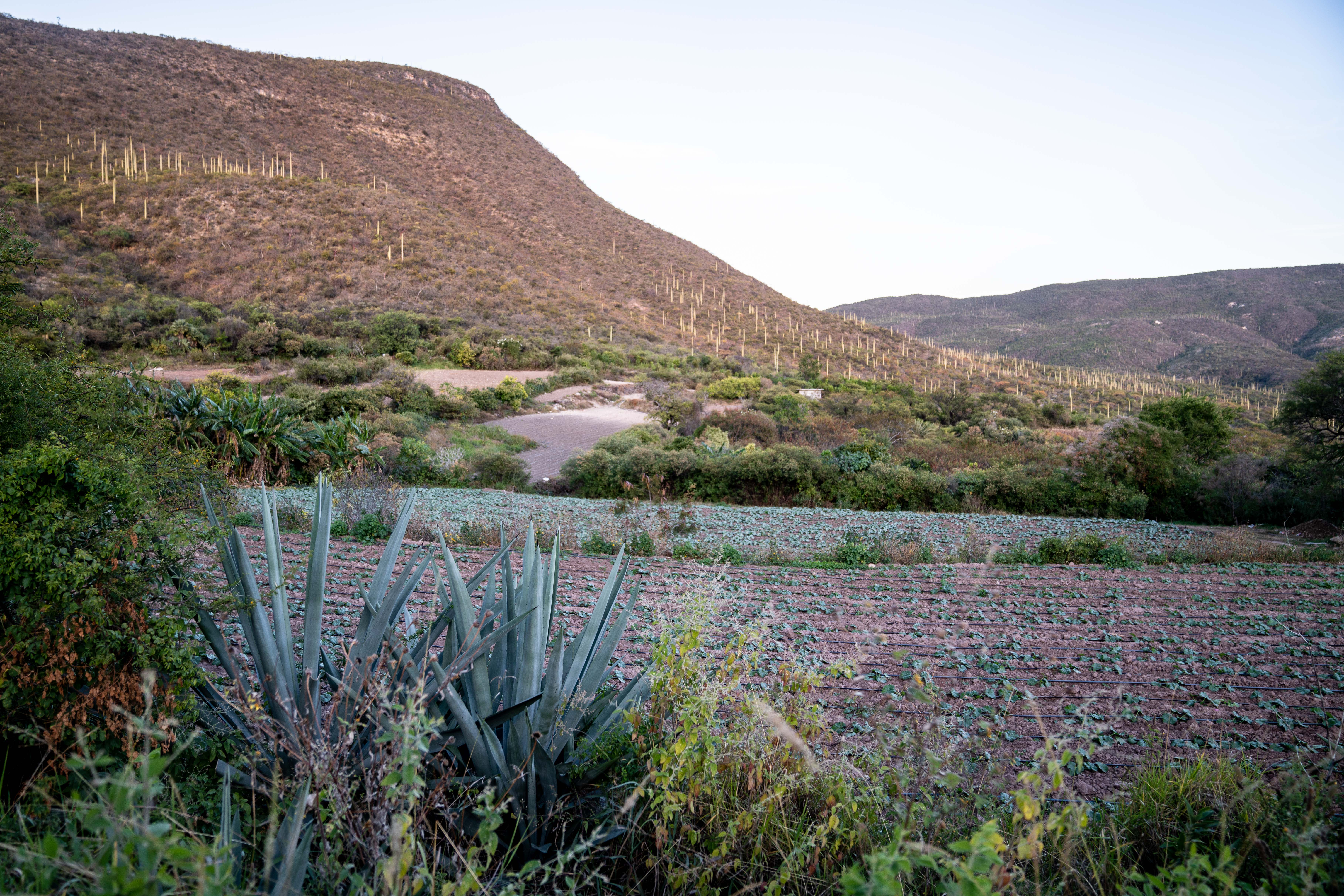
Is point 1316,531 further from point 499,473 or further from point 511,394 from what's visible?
Result: point 511,394

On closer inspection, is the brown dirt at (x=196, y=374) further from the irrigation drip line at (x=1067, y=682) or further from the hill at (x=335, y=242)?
the irrigation drip line at (x=1067, y=682)

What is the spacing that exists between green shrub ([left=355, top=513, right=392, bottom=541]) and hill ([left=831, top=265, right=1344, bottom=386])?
156 feet

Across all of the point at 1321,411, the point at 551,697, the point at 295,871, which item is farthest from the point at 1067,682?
the point at 1321,411

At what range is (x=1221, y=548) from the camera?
8.93 meters

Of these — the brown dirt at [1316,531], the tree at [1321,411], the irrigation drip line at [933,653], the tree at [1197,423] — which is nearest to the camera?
the irrigation drip line at [933,653]

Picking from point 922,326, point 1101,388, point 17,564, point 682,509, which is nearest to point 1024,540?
point 682,509

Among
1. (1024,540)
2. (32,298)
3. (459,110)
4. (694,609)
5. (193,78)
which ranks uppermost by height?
(459,110)

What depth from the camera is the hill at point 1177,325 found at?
143 feet

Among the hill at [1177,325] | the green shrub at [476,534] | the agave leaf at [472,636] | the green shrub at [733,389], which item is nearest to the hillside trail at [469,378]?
the green shrub at [733,389]

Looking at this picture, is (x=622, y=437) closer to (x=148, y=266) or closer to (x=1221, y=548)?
(x=1221, y=548)

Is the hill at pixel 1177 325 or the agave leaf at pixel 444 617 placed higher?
the hill at pixel 1177 325

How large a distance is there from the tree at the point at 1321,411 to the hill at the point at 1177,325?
104 ft

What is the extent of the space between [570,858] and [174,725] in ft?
5.10

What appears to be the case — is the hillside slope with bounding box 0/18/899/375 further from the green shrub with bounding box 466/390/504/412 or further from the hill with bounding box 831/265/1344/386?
the hill with bounding box 831/265/1344/386
